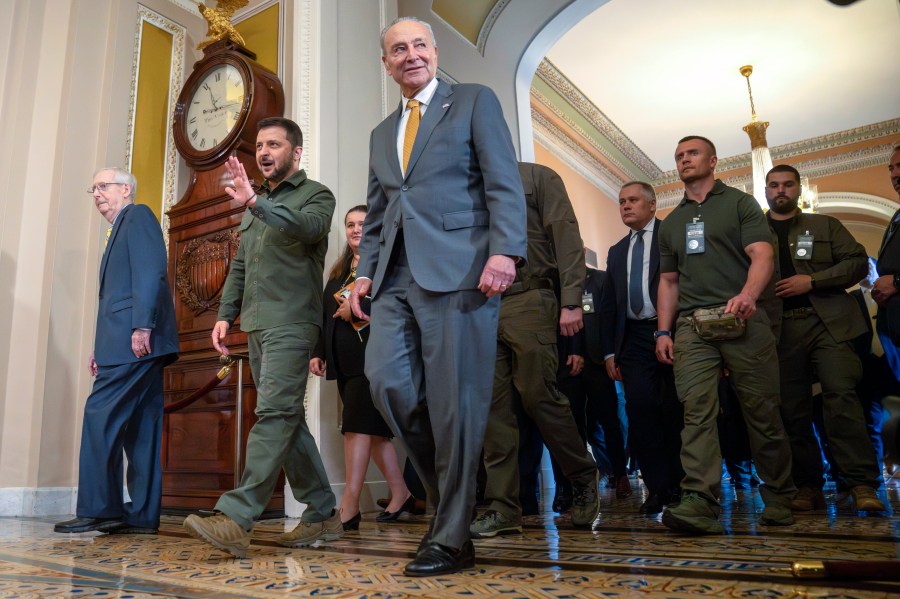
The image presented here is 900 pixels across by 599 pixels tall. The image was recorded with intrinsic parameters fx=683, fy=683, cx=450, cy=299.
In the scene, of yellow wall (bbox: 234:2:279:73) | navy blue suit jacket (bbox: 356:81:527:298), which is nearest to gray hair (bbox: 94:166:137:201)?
yellow wall (bbox: 234:2:279:73)

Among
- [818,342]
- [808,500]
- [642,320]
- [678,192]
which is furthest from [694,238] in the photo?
[678,192]

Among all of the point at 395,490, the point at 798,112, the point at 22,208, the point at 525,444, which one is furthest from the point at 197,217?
the point at 798,112

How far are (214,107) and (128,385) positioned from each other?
1.98 metres

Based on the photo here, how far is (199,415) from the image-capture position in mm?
3596

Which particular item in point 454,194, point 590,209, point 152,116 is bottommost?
point 454,194

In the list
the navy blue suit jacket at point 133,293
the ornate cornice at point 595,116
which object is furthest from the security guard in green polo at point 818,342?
the ornate cornice at point 595,116

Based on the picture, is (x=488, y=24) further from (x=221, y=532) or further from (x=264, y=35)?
(x=221, y=532)

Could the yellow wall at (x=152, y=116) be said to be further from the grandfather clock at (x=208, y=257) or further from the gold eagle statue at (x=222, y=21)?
the gold eagle statue at (x=222, y=21)

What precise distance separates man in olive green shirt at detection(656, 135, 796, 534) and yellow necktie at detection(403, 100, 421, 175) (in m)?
1.23

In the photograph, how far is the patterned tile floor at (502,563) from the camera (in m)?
1.35

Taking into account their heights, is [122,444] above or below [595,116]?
below

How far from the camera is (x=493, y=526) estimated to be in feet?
7.48

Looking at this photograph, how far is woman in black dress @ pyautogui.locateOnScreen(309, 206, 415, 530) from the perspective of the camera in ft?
9.29

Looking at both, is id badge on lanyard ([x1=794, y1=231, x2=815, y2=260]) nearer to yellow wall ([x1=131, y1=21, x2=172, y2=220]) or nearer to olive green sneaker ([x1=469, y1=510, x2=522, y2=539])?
olive green sneaker ([x1=469, y1=510, x2=522, y2=539])
